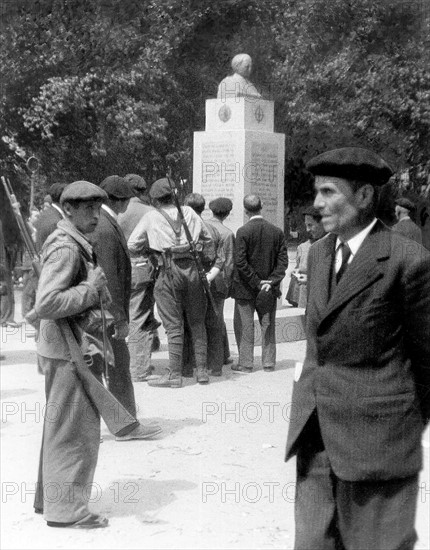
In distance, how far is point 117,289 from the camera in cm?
797

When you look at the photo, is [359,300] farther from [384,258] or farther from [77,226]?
[77,226]

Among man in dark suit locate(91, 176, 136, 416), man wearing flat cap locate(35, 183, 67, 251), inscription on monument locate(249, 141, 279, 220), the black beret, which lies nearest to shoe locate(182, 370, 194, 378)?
the black beret

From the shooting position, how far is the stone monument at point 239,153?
48.0 ft

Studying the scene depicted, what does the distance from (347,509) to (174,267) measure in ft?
21.8

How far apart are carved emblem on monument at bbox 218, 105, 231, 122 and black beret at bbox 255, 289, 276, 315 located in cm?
418

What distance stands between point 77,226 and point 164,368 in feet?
18.4

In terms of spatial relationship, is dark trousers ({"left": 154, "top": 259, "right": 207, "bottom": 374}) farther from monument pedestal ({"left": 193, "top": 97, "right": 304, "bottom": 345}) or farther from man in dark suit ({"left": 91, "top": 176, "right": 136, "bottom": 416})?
monument pedestal ({"left": 193, "top": 97, "right": 304, "bottom": 345})

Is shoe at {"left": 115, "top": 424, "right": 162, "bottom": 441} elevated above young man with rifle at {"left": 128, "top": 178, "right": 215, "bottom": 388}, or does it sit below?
below

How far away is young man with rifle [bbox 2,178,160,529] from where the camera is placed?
225 inches

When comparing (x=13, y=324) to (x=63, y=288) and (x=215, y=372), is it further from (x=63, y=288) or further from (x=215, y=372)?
(x=63, y=288)

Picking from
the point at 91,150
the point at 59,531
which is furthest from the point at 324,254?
the point at 91,150

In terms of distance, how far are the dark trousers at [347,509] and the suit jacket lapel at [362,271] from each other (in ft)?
1.65

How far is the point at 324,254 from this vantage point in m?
4.06

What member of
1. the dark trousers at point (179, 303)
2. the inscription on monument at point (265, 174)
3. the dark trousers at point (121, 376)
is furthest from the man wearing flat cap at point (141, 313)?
the inscription on monument at point (265, 174)
